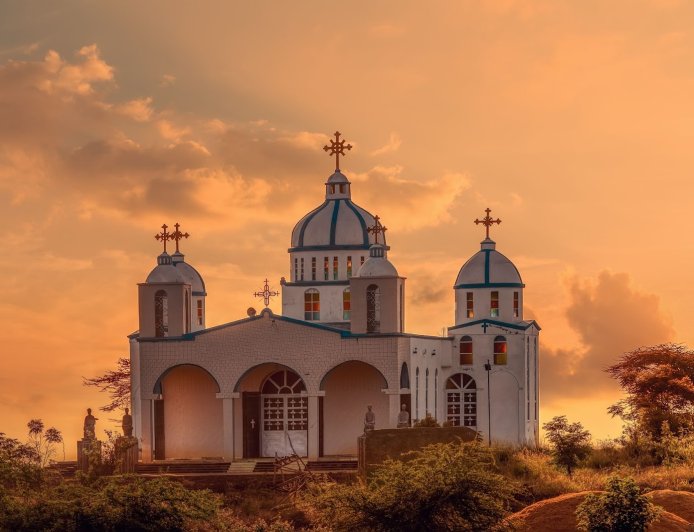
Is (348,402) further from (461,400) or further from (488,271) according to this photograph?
(488,271)

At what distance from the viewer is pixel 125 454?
44.1 meters

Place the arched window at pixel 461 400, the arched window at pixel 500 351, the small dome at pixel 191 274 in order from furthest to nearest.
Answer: the small dome at pixel 191 274, the arched window at pixel 500 351, the arched window at pixel 461 400

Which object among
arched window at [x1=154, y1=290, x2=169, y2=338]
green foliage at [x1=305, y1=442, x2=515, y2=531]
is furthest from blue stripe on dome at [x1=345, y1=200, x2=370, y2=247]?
green foliage at [x1=305, y1=442, x2=515, y2=531]

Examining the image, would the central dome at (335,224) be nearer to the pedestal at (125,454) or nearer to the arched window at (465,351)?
the arched window at (465,351)

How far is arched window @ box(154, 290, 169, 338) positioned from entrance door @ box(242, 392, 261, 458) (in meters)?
3.33

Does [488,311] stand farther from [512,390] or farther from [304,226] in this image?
[304,226]

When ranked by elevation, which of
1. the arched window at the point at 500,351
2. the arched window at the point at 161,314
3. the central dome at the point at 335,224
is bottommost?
the arched window at the point at 500,351

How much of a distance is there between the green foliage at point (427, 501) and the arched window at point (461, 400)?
72.6ft

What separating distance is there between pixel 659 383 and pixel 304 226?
13.8 metres

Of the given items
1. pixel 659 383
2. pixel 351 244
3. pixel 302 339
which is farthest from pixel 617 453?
pixel 351 244

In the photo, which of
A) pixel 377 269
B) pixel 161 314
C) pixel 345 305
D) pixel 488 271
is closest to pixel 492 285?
pixel 488 271

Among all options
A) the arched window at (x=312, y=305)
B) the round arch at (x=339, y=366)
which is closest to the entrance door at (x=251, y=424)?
the round arch at (x=339, y=366)

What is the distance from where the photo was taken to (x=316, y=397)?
149ft

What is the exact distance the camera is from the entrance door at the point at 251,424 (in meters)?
46.6
